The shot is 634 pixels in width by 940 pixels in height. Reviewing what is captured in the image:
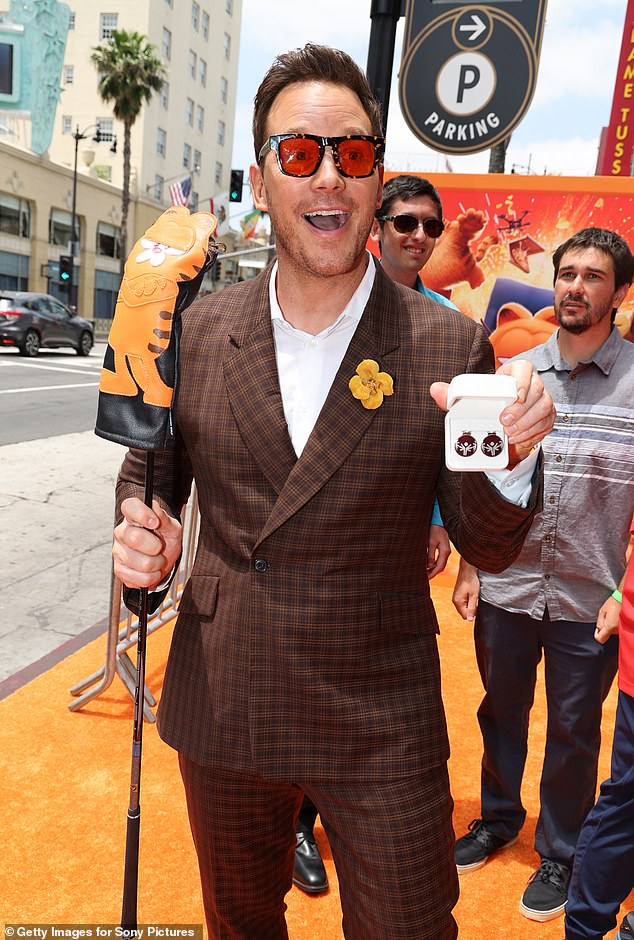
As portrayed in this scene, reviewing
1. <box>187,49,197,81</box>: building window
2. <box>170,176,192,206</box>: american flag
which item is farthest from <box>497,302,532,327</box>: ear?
<box>187,49,197,81</box>: building window

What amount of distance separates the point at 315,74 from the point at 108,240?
43.1m

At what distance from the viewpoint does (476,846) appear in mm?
3061

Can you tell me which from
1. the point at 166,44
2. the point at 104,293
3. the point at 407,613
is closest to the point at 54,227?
the point at 104,293

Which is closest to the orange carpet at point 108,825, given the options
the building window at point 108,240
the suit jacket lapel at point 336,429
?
the suit jacket lapel at point 336,429

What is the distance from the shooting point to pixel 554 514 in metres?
2.86

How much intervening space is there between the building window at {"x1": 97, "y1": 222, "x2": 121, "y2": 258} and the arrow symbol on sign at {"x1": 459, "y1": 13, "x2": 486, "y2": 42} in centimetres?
3835

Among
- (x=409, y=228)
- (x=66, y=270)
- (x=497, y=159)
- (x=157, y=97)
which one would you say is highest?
(x=157, y=97)

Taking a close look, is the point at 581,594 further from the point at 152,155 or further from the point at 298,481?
the point at 152,155

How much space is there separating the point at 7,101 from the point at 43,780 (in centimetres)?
3495

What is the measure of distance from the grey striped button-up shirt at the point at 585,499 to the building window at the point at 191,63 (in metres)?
53.5

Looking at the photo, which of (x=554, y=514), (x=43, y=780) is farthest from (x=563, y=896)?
(x=43, y=780)

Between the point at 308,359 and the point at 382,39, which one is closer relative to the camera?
the point at 308,359

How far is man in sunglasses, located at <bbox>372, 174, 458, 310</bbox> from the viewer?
3.36m

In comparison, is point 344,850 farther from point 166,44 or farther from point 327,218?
point 166,44
